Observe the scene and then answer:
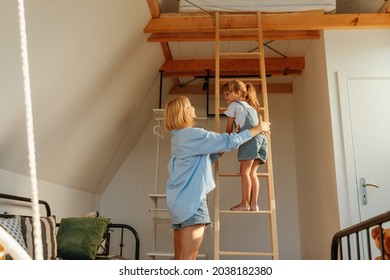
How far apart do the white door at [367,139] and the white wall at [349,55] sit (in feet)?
0.18

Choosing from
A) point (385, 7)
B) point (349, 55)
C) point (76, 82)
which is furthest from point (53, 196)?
point (385, 7)

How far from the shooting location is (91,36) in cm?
272

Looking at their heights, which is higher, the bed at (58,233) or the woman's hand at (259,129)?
the woman's hand at (259,129)

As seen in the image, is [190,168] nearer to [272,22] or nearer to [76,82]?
[76,82]

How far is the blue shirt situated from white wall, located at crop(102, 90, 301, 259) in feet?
8.35

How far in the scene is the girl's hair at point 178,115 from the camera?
215 centimetres

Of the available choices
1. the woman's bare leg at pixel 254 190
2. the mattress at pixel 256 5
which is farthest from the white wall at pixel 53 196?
the mattress at pixel 256 5

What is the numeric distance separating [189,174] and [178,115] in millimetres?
339

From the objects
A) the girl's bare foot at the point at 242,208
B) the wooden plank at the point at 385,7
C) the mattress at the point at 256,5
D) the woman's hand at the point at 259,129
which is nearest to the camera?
the woman's hand at the point at 259,129

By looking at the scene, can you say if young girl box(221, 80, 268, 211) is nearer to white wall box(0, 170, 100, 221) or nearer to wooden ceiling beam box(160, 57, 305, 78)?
white wall box(0, 170, 100, 221)

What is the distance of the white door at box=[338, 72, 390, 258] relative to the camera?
9.80 feet

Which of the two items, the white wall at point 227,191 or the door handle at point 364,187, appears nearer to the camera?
the door handle at point 364,187

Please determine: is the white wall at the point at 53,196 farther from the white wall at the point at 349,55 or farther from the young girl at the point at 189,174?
the white wall at the point at 349,55

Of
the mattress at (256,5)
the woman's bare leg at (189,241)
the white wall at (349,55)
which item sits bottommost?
the woman's bare leg at (189,241)
